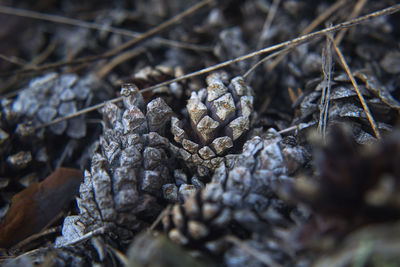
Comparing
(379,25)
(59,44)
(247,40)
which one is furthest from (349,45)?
(59,44)

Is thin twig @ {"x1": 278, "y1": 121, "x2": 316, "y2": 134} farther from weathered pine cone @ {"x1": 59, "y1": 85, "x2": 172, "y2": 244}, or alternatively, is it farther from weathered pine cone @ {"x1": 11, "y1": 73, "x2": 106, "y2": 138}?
weathered pine cone @ {"x1": 11, "y1": 73, "x2": 106, "y2": 138}

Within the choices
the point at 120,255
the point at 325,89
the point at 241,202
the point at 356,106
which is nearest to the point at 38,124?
the point at 120,255

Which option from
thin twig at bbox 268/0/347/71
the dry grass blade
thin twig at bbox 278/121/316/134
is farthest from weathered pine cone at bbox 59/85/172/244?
thin twig at bbox 268/0/347/71

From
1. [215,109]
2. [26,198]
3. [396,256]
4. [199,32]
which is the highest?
[199,32]

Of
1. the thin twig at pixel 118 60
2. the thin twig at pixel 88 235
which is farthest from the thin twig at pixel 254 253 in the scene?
the thin twig at pixel 118 60

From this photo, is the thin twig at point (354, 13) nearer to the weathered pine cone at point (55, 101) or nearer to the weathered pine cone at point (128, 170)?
the weathered pine cone at point (128, 170)

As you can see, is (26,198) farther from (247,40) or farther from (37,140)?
(247,40)
